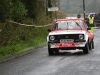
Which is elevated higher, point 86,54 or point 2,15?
point 2,15

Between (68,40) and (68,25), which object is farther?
(68,25)

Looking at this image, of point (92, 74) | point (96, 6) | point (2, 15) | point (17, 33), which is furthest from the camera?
point (96, 6)

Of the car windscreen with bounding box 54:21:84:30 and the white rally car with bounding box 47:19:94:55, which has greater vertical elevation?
the car windscreen with bounding box 54:21:84:30

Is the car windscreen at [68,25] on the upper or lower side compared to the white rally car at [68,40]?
upper

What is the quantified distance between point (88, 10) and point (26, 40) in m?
90.5

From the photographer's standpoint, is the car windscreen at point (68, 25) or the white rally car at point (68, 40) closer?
the white rally car at point (68, 40)

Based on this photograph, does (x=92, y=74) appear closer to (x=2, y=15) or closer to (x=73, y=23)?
(x=73, y=23)

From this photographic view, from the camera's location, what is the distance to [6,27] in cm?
2138

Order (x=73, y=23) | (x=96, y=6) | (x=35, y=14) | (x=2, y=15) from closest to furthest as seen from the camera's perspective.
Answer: (x=73, y=23)
(x=2, y=15)
(x=35, y=14)
(x=96, y=6)

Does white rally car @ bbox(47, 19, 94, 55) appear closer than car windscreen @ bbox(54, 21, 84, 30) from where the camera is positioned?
Yes

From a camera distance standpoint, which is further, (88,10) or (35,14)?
(88,10)

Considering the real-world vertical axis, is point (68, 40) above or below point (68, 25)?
below

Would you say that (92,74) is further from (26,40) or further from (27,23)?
(27,23)

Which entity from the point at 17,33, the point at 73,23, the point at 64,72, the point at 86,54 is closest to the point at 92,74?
the point at 64,72
